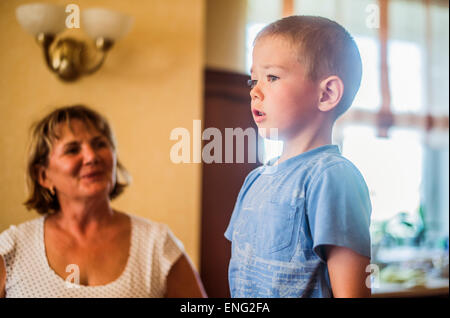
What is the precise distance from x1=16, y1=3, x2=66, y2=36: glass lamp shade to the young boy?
328 mm

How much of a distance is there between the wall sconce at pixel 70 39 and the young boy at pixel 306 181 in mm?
331

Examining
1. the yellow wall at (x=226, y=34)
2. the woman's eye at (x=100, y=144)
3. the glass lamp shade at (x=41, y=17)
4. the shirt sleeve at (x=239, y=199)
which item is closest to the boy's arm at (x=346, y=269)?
the shirt sleeve at (x=239, y=199)

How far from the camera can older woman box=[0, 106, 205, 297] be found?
1.90 ft

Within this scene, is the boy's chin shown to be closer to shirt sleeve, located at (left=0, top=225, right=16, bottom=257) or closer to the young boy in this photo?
the young boy

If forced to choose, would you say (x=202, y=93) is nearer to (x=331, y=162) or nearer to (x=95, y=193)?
(x=95, y=193)

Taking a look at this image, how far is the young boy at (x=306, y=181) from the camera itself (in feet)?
1.23

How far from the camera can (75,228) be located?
621 mm

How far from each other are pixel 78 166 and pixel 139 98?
0.48 ft

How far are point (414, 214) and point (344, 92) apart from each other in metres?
0.42

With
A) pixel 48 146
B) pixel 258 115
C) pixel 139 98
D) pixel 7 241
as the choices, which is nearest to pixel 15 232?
pixel 7 241

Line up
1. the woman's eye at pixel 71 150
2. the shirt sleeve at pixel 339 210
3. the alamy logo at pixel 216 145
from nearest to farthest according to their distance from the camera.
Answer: the shirt sleeve at pixel 339 210
the alamy logo at pixel 216 145
the woman's eye at pixel 71 150

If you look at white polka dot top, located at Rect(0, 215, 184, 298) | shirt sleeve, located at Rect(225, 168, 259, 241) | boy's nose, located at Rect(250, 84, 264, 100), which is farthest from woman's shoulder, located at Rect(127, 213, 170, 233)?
boy's nose, located at Rect(250, 84, 264, 100)

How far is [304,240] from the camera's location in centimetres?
38

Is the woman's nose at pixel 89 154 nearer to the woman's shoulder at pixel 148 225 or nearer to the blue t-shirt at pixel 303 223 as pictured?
the woman's shoulder at pixel 148 225
